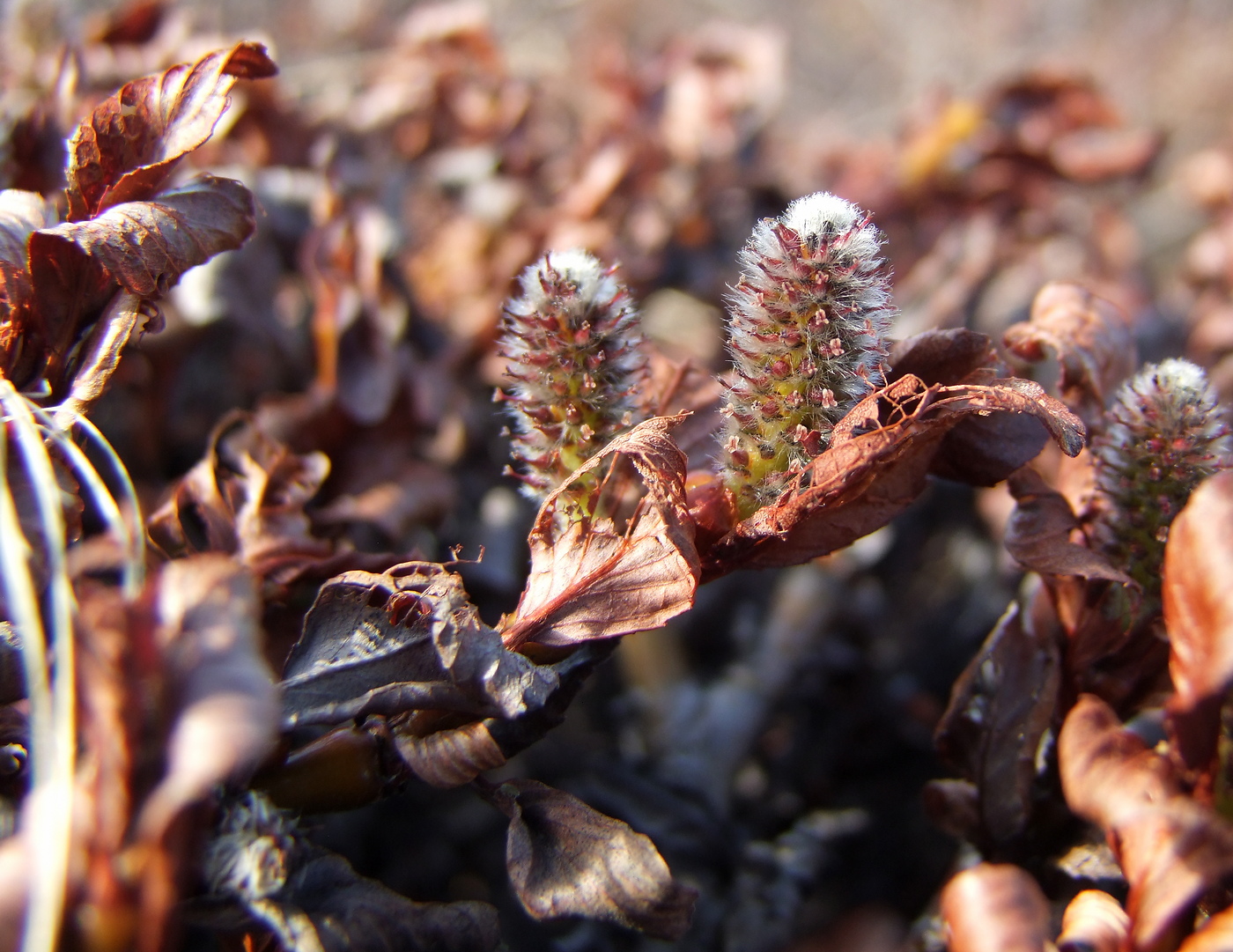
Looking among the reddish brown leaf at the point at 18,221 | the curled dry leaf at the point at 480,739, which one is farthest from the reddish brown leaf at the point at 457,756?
the reddish brown leaf at the point at 18,221

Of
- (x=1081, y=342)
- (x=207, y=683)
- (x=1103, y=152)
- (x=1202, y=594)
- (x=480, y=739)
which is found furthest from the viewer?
(x=1103, y=152)

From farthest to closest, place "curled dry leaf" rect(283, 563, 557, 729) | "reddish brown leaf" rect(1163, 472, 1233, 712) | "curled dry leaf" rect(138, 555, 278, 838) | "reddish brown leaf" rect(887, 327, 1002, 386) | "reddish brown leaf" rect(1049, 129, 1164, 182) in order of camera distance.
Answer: "reddish brown leaf" rect(1049, 129, 1164, 182) < "reddish brown leaf" rect(887, 327, 1002, 386) < "curled dry leaf" rect(283, 563, 557, 729) < "reddish brown leaf" rect(1163, 472, 1233, 712) < "curled dry leaf" rect(138, 555, 278, 838)

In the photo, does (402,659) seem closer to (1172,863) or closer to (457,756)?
(457,756)

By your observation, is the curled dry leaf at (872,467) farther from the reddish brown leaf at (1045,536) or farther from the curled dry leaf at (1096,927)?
the curled dry leaf at (1096,927)

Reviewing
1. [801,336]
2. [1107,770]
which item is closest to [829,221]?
[801,336]

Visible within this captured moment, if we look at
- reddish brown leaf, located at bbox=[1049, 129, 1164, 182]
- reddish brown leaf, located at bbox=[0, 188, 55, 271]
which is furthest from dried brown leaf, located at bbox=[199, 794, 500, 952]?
reddish brown leaf, located at bbox=[1049, 129, 1164, 182]

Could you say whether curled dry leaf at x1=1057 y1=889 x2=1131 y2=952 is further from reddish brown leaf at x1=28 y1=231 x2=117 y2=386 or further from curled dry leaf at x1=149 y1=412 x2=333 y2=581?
reddish brown leaf at x1=28 y1=231 x2=117 y2=386
